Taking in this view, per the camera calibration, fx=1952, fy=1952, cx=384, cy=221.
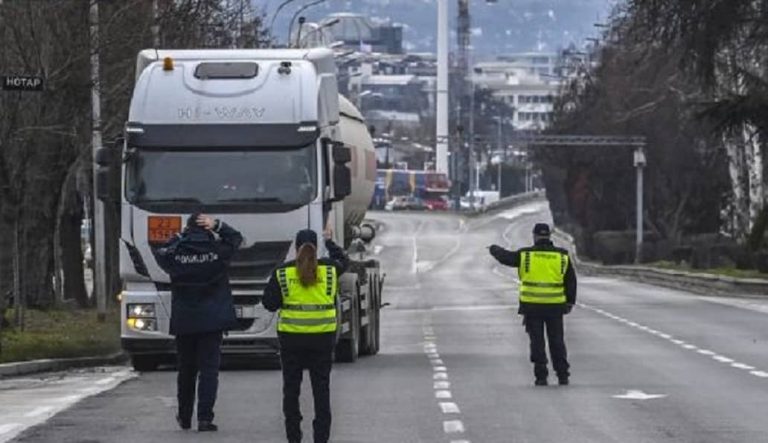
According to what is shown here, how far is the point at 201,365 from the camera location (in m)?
17.1

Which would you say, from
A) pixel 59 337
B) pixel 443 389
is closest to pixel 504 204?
pixel 59 337

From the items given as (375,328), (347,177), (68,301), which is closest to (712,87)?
(68,301)

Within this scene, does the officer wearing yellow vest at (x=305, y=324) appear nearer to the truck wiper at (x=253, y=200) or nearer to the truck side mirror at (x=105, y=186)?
the truck wiper at (x=253, y=200)

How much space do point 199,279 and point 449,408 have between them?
359cm

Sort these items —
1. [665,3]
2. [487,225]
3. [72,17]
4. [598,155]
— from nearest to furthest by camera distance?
[72,17]
[665,3]
[598,155]
[487,225]

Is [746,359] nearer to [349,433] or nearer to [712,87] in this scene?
[349,433]

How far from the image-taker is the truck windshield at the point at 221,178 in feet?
79.0

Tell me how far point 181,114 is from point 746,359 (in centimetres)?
893

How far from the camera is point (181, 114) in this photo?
24453mm

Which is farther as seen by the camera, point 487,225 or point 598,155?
point 487,225

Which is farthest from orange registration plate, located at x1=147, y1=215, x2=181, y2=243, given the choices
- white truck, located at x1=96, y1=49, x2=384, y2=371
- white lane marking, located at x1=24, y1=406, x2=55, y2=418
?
white lane marking, located at x1=24, y1=406, x2=55, y2=418

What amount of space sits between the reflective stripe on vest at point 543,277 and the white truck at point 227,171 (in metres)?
2.84

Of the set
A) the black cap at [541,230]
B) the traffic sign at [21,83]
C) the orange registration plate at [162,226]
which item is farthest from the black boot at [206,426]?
the traffic sign at [21,83]

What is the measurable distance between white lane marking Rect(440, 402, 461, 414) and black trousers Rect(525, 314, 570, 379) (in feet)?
8.72
